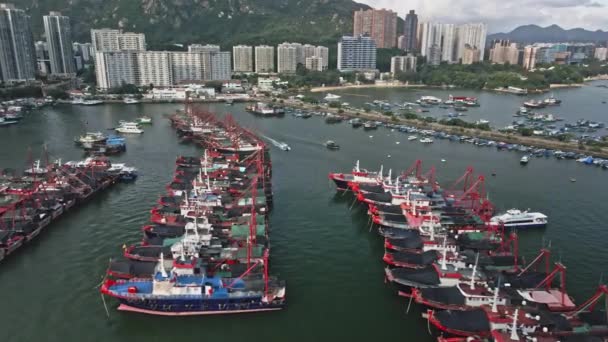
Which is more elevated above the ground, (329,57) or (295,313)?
(329,57)

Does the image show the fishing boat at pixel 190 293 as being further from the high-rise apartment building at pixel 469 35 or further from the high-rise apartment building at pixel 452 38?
the high-rise apartment building at pixel 469 35

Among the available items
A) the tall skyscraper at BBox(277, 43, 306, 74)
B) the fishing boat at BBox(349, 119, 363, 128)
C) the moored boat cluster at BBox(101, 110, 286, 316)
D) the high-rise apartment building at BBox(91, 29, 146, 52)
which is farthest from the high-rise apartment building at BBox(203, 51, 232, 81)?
the moored boat cluster at BBox(101, 110, 286, 316)

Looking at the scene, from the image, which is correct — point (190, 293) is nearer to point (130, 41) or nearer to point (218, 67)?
point (218, 67)

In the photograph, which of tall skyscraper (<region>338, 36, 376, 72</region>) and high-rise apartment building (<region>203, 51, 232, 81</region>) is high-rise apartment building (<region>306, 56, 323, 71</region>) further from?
high-rise apartment building (<region>203, 51, 232, 81</region>)

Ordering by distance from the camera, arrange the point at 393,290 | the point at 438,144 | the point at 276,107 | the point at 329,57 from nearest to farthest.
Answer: the point at 393,290
the point at 438,144
the point at 276,107
the point at 329,57

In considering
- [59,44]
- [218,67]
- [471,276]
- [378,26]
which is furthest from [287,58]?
[471,276]

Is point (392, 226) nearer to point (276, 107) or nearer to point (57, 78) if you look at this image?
point (276, 107)

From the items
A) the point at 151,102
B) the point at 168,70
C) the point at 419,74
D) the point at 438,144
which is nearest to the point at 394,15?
the point at 419,74
